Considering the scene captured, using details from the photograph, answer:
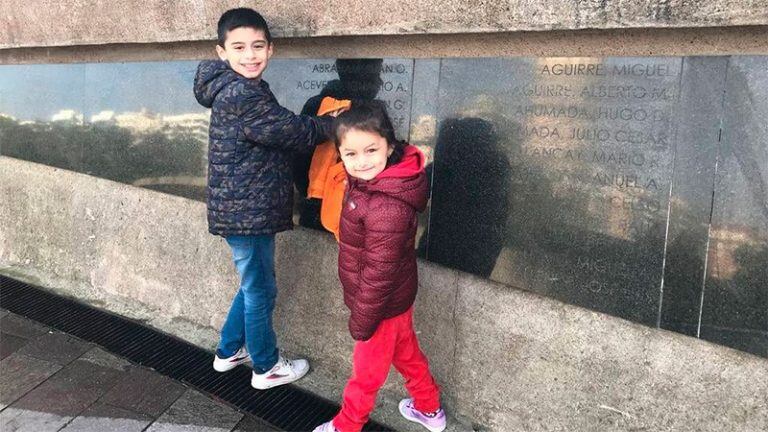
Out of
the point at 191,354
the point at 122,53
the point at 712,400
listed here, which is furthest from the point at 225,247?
the point at 712,400

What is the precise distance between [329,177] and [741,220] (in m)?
1.82

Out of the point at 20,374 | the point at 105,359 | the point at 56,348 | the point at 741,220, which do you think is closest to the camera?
the point at 741,220

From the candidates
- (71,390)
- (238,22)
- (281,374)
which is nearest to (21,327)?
(71,390)

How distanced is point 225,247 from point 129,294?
1.07 m

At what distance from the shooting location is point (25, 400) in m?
3.25

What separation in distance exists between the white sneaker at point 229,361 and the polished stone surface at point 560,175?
1.42m

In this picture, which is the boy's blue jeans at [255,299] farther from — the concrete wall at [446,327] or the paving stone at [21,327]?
the paving stone at [21,327]

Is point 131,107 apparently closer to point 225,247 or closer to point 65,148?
point 65,148

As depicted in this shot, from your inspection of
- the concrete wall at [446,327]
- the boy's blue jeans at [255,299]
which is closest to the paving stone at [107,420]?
the boy's blue jeans at [255,299]

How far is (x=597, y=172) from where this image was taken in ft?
8.50

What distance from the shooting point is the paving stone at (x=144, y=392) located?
3232 millimetres

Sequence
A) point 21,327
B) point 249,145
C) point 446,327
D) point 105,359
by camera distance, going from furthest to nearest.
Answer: point 21,327
point 105,359
point 446,327
point 249,145

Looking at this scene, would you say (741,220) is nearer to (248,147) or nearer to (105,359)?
(248,147)

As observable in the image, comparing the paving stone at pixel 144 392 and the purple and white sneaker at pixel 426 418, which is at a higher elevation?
the purple and white sneaker at pixel 426 418
